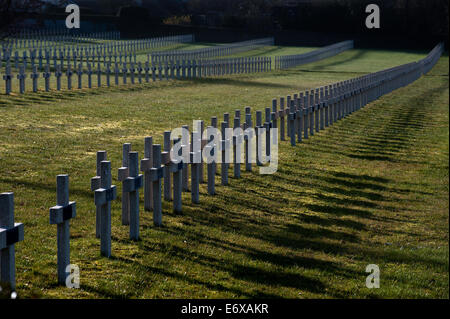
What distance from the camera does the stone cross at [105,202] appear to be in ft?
25.5

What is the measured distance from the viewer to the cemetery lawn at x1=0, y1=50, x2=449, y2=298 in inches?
290

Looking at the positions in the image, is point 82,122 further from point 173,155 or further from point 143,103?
point 173,155

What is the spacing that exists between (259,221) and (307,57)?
193 feet

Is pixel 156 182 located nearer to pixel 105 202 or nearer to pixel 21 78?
pixel 105 202

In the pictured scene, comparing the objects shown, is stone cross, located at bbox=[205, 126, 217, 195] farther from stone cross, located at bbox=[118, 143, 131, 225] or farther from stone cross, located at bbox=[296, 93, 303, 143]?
stone cross, located at bbox=[296, 93, 303, 143]

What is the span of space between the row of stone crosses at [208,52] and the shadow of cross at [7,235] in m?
42.9

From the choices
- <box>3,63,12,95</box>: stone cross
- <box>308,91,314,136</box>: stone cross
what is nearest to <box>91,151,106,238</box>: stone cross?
<box>308,91,314,136</box>: stone cross

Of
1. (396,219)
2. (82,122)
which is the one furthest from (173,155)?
(82,122)

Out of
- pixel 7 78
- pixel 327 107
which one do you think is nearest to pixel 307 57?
pixel 7 78

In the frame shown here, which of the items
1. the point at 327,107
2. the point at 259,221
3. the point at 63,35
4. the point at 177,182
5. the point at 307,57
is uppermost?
the point at 63,35

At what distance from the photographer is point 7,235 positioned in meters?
6.10

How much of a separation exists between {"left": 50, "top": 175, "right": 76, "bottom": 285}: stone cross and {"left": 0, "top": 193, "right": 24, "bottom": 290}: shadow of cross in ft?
2.03

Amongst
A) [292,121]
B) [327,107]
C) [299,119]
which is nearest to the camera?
[292,121]

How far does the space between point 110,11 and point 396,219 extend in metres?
101
